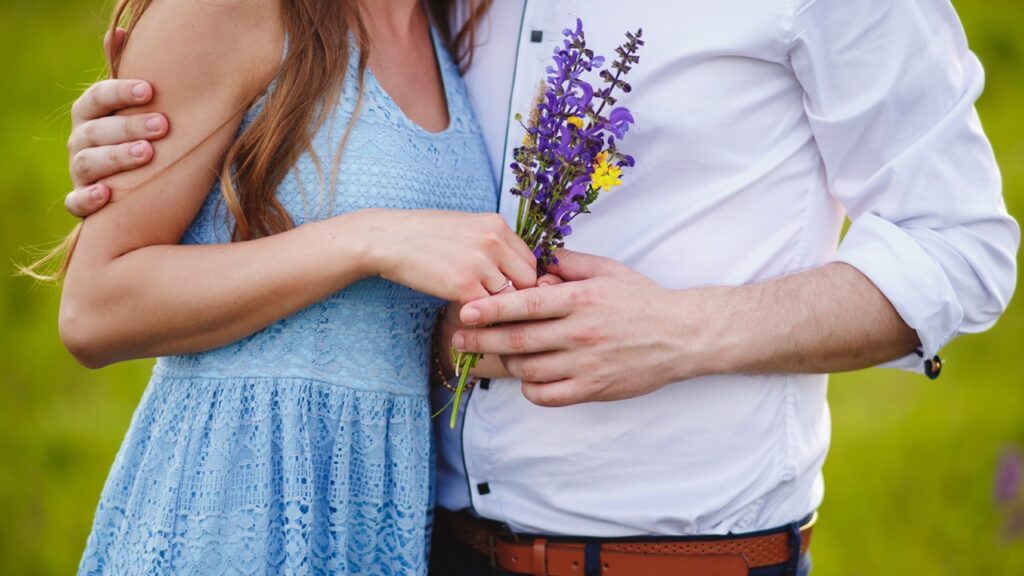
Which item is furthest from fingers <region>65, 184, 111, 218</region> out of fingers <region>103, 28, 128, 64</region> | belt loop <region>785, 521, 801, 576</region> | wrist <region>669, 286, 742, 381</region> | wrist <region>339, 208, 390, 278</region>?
belt loop <region>785, 521, 801, 576</region>

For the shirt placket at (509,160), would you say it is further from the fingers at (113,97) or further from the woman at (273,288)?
the fingers at (113,97)

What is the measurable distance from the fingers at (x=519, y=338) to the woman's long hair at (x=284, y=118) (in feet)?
1.44

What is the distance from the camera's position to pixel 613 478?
7.25 ft

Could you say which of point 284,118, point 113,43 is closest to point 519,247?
point 284,118

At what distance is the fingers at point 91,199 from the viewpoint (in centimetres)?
193

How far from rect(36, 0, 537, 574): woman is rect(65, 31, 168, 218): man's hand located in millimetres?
25

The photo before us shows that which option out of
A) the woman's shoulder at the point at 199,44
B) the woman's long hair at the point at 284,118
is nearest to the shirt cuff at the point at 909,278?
the woman's long hair at the point at 284,118

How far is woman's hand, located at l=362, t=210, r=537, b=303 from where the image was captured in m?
1.84

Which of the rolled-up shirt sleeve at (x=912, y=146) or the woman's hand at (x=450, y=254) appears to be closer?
the woman's hand at (x=450, y=254)

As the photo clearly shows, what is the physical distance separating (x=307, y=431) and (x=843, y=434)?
371 centimetres

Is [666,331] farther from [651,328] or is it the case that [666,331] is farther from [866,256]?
[866,256]

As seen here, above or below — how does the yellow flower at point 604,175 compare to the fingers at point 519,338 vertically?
above

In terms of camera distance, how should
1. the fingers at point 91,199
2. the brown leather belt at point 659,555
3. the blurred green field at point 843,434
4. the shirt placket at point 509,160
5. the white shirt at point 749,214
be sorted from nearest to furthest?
the fingers at point 91,199, the white shirt at point 749,214, the brown leather belt at point 659,555, the shirt placket at point 509,160, the blurred green field at point 843,434

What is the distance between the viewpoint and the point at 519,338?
6.24 ft
